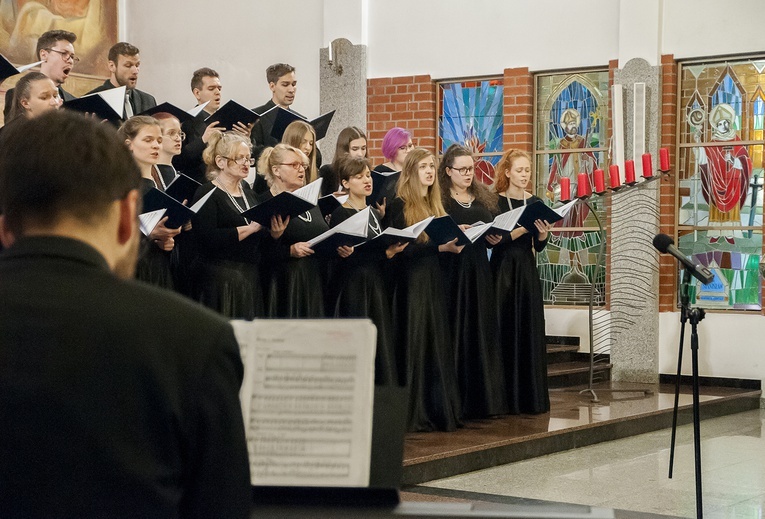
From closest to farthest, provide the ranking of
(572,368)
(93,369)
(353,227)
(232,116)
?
(93,369), (353,227), (232,116), (572,368)

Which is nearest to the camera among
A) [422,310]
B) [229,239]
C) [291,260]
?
[229,239]

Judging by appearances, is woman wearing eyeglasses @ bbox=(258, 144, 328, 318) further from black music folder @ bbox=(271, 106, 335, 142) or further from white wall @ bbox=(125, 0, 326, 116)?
white wall @ bbox=(125, 0, 326, 116)

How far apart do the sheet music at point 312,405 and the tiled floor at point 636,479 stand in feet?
11.2

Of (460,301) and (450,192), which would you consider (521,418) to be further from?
(450,192)

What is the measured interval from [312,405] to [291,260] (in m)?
4.05

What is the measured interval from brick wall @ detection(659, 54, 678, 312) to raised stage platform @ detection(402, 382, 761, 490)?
866 mm

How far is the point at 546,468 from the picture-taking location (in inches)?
230

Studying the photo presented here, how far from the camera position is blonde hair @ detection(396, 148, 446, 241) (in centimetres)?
612

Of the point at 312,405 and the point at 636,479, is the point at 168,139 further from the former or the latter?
the point at 312,405

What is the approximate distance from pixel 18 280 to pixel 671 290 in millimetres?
8395

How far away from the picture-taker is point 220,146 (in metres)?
5.30

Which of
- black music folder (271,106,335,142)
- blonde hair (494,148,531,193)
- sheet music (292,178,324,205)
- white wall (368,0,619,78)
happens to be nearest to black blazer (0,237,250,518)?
sheet music (292,178,324,205)

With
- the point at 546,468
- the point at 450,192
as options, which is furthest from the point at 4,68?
the point at 546,468

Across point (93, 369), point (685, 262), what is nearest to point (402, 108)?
point (685, 262)
